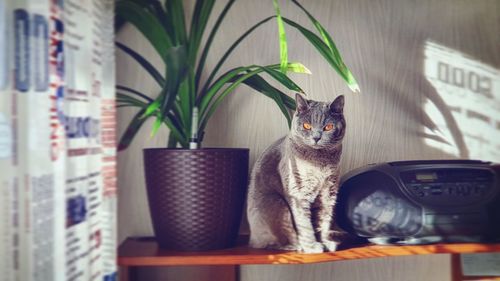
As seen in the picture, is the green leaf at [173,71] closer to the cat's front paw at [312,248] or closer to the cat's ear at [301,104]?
the cat's ear at [301,104]

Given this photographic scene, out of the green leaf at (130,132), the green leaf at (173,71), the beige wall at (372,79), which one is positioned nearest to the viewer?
the green leaf at (173,71)

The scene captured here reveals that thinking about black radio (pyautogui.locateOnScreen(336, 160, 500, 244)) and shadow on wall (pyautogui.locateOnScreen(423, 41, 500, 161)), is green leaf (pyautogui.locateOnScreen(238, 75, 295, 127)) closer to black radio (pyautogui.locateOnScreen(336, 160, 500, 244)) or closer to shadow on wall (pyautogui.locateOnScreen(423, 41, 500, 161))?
black radio (pyautogui.locateOnScreen(336, 160, 500, 244))

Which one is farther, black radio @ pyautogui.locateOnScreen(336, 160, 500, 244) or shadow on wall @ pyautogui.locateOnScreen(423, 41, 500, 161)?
shadow on wall @ pyautogui.locateOnScreen(423, 41, 500, 161)

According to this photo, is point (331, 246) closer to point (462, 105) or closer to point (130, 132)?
point (130, 132)

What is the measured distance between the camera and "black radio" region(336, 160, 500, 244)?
996mm

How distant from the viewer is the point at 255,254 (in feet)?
3.14

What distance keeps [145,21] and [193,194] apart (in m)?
0.34

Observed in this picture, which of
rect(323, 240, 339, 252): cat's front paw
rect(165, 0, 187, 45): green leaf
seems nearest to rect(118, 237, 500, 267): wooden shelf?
rect(323, 240, 339, 252): cat's front paw

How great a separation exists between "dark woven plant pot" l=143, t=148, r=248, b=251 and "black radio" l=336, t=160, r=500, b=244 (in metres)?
0.27

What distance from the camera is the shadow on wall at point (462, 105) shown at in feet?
4.24

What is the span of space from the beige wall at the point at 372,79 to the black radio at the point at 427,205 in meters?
0.26

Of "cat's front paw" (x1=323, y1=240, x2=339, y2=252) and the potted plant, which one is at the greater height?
the potted plant

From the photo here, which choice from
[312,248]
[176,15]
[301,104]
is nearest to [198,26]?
[176,15]

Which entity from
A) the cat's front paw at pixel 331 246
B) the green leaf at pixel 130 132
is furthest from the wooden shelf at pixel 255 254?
the green leaf at pixel 130 132
